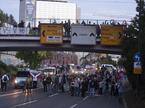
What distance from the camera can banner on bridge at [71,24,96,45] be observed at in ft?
200

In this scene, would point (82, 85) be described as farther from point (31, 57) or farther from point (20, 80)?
point (31, 57)

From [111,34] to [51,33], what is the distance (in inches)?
272

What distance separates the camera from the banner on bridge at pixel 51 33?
60.9m

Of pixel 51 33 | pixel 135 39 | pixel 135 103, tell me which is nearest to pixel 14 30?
pixel 51 33

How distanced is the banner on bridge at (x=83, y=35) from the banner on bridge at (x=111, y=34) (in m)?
1.07

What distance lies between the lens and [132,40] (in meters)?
41.8

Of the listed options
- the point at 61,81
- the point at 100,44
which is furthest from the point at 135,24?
the point at 100,44

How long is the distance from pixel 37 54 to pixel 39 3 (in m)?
39.2

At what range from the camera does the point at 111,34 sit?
202 feet

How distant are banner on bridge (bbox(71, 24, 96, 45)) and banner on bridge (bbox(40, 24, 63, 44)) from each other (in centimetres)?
148

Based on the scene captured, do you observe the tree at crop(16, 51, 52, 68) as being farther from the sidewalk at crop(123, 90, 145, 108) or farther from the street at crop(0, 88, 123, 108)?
the sidewalk at crop(123, 90, 145, 108)

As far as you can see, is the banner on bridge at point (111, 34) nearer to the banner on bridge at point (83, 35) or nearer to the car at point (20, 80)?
the banner on bridge at point (83, 35)

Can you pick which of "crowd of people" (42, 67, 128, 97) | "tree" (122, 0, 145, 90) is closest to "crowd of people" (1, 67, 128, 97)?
"crowd of people" (42, 67, 128, 97)

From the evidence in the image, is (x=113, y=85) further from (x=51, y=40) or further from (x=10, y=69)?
(x=10, y=69)
